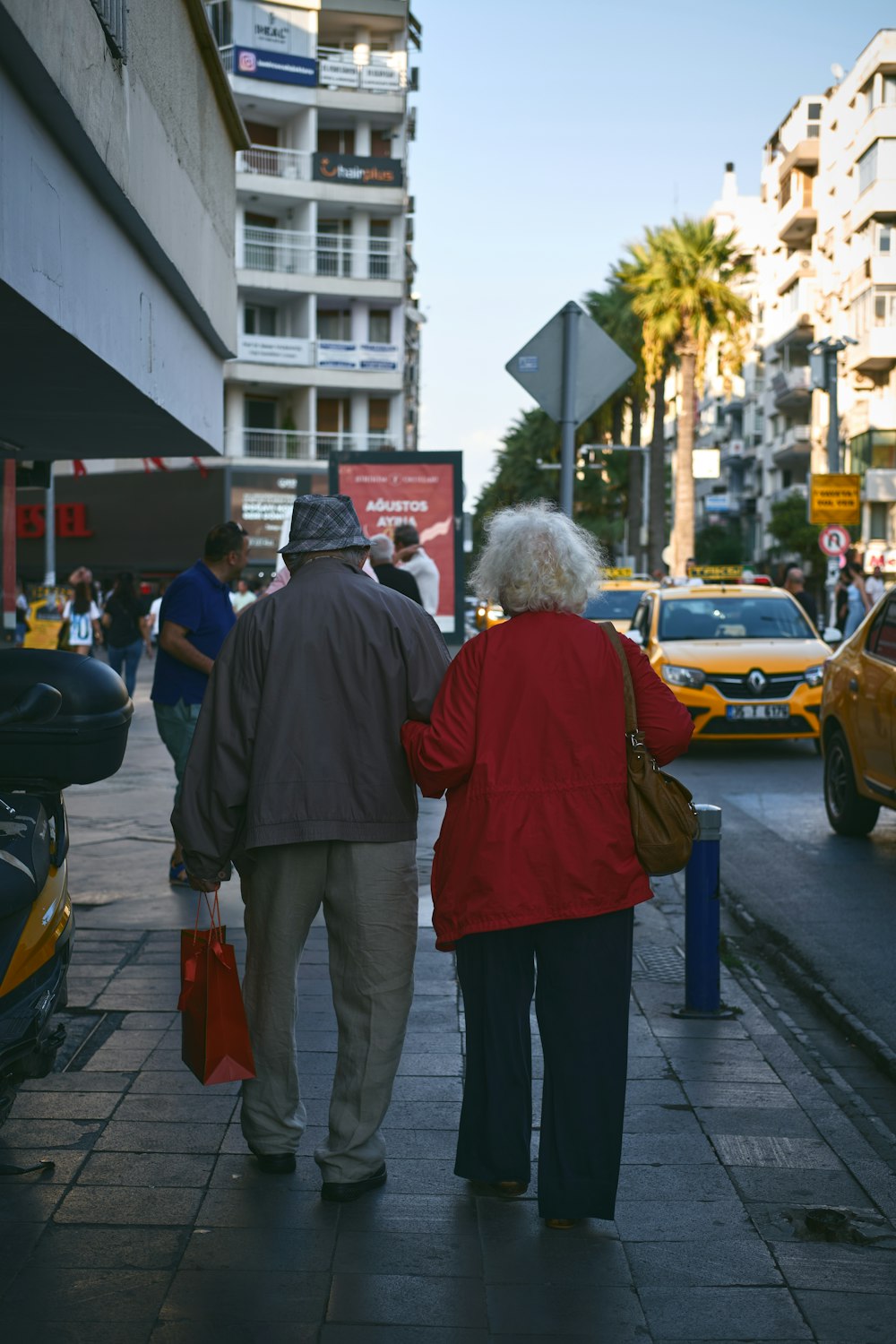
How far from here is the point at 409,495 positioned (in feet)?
65.8

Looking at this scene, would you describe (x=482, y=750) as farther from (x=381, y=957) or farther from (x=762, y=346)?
(x=762, y=346)

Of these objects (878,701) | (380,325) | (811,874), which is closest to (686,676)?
(878,701)

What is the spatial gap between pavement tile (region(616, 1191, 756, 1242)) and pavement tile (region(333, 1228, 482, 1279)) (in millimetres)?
404

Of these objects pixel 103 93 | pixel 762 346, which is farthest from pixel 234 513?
pixel 103 93

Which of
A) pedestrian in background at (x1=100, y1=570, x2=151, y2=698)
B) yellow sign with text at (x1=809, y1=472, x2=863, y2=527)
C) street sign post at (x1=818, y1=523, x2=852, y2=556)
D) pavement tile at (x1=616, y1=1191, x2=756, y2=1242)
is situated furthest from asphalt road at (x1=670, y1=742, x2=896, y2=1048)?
street sign post at (x1=818, y1=523, x2=852, y2=556)

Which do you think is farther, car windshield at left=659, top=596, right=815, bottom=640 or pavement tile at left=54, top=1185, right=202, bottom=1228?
car windshield at left=659, top=596, right=815, bottom=640

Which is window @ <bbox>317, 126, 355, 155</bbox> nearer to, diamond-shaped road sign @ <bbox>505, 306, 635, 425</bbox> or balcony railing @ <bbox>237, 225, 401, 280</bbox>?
balcony railing @ <bbox>237, 225, 401, 280</bbox>

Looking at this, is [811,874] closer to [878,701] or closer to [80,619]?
[878,701]

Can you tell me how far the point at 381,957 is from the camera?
13.9 ft

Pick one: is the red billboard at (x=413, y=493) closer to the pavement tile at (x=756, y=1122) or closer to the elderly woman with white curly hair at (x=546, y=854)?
the pavement tile at (x=756, y=1122)

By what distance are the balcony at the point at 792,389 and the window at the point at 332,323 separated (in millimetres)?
22660

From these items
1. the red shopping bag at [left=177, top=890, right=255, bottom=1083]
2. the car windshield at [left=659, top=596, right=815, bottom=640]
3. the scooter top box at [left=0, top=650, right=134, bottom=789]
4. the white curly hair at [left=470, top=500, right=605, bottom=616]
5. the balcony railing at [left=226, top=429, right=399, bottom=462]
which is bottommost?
the red shopping bag at [left=177, top=890, right=255, bottom=1083]

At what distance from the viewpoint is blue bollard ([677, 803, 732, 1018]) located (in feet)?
20.0

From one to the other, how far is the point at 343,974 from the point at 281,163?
5120 centimetres
